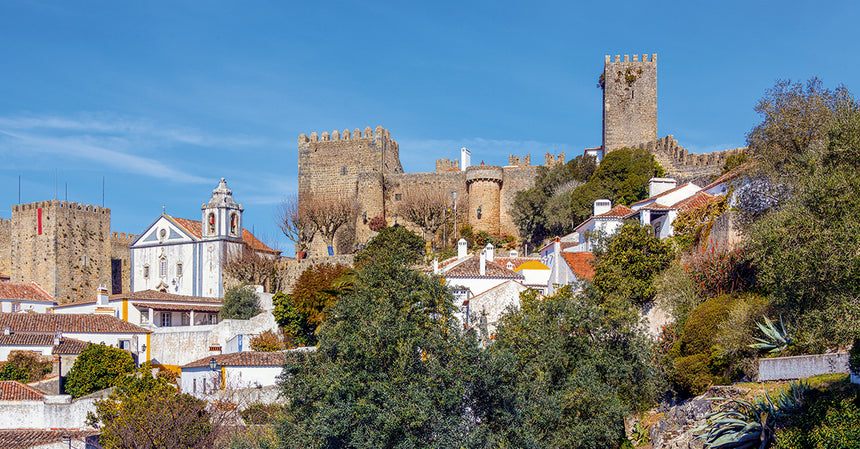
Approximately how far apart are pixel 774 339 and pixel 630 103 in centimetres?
3395

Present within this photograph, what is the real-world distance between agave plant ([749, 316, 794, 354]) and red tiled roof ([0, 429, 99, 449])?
19639 millimetres

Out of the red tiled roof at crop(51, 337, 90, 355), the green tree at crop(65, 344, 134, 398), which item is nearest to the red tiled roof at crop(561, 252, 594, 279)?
the green tree at crop(65, 344, 134, 398)

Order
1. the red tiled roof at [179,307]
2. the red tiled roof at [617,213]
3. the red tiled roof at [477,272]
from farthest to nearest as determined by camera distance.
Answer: the red tiled roof at [179,307]
the red tiled roof at [617,213]
the red tiled roof at [477,272]

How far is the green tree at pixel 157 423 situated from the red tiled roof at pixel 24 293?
1086 inches

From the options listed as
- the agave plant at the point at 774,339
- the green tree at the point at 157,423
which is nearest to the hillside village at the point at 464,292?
the agave plant at the point at 774,339

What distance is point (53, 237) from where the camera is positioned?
55.3 metres

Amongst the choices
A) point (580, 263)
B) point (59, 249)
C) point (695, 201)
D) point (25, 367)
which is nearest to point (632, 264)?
point (695, 201)

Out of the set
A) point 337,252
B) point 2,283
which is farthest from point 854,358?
point 2,283

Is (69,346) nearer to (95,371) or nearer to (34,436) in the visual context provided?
(95,371)

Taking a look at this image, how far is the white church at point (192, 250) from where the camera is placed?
5169cm

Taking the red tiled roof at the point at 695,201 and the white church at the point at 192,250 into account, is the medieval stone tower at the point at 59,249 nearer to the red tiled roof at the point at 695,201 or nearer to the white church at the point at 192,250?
the white church at the point at 192,250

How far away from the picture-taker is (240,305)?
44.6 meters

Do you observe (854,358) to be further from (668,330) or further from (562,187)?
(562,187)

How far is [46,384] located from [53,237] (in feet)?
76.1
